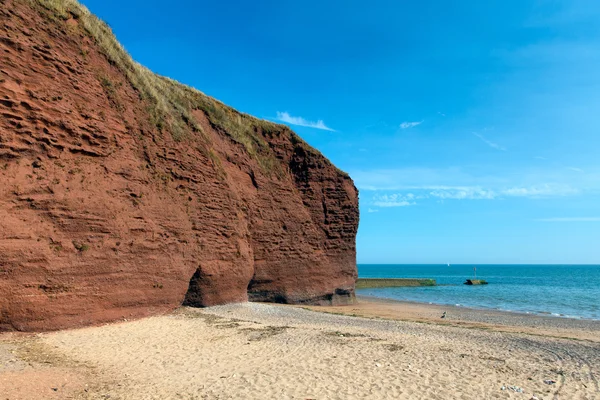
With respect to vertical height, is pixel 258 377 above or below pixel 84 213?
below

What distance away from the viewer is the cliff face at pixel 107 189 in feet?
38.6

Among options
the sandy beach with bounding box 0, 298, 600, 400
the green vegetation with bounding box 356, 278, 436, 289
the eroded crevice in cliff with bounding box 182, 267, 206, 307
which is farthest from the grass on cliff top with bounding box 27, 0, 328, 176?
the green vegetation with bounding box 356, 278, 436, 289

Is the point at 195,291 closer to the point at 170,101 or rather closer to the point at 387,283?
the point at 170,101

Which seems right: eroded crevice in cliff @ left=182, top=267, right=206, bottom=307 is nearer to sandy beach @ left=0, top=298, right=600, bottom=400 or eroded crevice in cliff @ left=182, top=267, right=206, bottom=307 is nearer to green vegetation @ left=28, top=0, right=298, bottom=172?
sandy beach @ left=0, top=298, right=600, bottom=400

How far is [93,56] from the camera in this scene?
15406 mm

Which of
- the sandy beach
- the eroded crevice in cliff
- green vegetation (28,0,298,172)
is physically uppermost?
green vegetation (28,0,298,172)

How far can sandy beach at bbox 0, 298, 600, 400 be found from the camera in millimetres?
7859

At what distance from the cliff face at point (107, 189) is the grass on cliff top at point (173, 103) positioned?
0.08 meters

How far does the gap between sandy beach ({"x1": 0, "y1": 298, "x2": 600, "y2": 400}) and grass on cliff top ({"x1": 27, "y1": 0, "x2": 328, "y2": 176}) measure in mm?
8944

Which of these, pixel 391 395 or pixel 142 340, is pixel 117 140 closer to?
pixel 142 340

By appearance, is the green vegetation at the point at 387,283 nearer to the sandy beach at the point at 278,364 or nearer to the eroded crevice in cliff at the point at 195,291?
the eroded crevice in cliff at the point at 195,291

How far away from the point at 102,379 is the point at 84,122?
9172 mm

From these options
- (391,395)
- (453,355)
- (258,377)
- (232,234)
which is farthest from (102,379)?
(232,234)

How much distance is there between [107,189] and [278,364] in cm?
855
